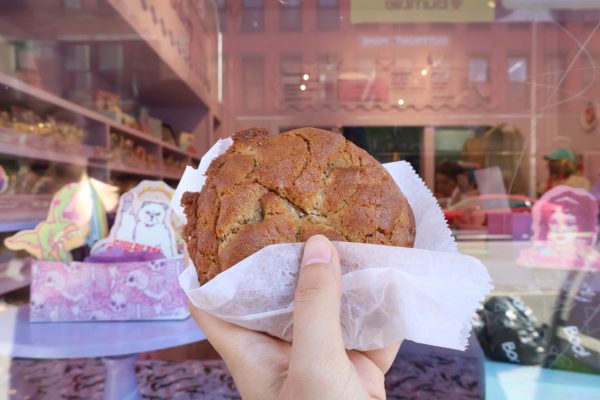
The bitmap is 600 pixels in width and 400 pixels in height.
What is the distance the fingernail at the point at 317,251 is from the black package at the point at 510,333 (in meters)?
1.74

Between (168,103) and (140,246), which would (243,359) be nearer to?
(140,246)

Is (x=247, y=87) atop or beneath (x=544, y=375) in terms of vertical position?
atop

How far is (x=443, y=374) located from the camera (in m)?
2.45

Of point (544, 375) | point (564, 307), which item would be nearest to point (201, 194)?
point (544, 375)

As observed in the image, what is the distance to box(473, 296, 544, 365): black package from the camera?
2027 mm

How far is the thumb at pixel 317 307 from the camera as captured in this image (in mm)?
615

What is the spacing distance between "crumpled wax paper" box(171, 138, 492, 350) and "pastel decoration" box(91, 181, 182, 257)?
3.20 feet

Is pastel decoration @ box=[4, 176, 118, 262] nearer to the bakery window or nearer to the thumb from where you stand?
the bakery window

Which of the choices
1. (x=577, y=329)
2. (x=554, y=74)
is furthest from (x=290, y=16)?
(x=577, y=329)

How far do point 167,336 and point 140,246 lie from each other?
0.42 m

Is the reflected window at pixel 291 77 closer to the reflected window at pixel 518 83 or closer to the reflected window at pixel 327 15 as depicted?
the reflected window at pixel 327 15

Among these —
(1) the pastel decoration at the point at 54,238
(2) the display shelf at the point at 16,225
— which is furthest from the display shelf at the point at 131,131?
(1) the pastel decoration at the point at 54,238

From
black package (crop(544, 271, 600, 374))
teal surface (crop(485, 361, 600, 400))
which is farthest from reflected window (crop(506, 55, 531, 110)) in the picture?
teal surface (crop(485, 361, 600, 400))

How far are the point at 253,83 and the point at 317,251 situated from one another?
332 cm
